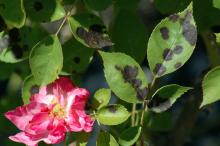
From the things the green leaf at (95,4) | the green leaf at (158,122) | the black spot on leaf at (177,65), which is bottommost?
the green leaf at (158,122)

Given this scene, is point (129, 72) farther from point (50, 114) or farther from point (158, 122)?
point (158, 122)

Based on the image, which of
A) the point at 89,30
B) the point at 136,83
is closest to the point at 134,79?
the point at 136,83

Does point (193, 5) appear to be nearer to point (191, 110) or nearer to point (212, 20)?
point (212, 20)

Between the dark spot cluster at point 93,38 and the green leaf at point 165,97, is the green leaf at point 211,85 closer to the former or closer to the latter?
the green leaf at point 165,97

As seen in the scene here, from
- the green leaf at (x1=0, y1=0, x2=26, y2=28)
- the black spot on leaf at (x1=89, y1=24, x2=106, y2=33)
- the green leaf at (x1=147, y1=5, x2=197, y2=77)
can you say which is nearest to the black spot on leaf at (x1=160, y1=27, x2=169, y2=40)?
the green leaf at (x1=147, y1=5, x2=197, y2=77)

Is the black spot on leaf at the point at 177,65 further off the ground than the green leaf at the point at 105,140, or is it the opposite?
the black spot on leaf at the point at 177,65

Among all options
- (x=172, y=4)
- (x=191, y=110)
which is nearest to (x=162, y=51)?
(x=172, y=4)

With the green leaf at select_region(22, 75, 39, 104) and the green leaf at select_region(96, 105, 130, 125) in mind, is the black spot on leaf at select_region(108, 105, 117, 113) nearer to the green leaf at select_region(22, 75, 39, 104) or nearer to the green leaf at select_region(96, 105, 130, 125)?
the green leaf at select_region(96, 105, 130, 125)

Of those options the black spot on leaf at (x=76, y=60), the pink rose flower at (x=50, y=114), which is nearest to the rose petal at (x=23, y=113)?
the pink rose flower at (x=50, y=114)
